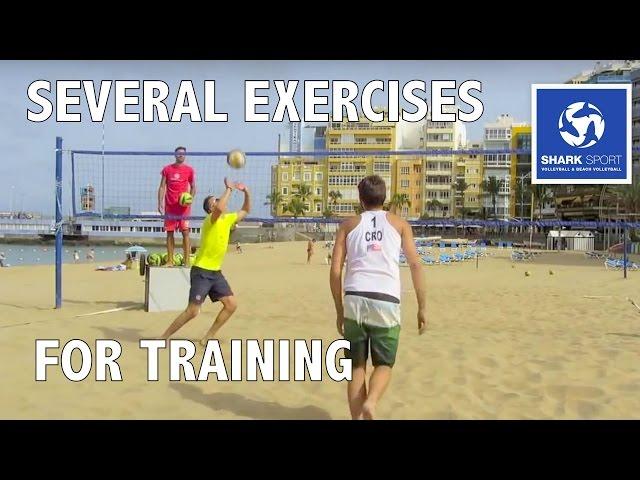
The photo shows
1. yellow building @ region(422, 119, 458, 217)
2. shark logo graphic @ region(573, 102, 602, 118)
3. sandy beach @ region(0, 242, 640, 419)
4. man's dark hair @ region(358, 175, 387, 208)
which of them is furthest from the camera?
yellow building @ region(422, 119, 458, 217)

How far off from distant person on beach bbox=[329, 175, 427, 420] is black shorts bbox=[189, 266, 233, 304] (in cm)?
220

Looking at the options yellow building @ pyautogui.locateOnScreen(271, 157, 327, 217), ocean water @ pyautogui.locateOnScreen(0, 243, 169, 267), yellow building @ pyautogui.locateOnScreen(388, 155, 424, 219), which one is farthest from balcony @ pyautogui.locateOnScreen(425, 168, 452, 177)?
ocean water @ pyautogui.locateOnScreen(0, 243, 169, 267)

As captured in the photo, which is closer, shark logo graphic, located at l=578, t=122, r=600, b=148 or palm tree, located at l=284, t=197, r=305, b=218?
shark logo graphic, located at l=578, t=122, r=600, b=148

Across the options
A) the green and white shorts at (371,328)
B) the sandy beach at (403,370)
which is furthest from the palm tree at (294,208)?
the green and white shorts at (371,328)

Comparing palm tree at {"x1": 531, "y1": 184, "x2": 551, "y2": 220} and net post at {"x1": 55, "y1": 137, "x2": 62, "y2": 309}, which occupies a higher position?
palm tree at {"x1": 531, "y1": 184, "x2": 551, "y2": 220}

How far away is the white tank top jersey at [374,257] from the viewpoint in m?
3.12

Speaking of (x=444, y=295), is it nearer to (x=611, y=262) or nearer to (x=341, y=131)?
(x=611, y=262)

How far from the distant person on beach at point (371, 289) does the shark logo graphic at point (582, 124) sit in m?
4.82

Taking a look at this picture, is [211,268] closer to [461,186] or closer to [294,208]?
[294,208]

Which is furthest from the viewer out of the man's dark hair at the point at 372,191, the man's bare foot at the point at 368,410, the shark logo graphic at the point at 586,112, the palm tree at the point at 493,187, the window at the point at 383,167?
the palm tree at the point at 493,187

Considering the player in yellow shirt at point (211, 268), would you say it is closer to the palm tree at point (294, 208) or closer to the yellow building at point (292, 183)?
the yellow building at point (292, 183)

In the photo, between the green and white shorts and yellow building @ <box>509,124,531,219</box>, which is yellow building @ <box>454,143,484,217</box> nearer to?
yellow building @ <box>509,124,531,219</box>

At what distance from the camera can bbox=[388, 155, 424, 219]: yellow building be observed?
218ft

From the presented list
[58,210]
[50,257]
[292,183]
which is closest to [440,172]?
[50,257]
